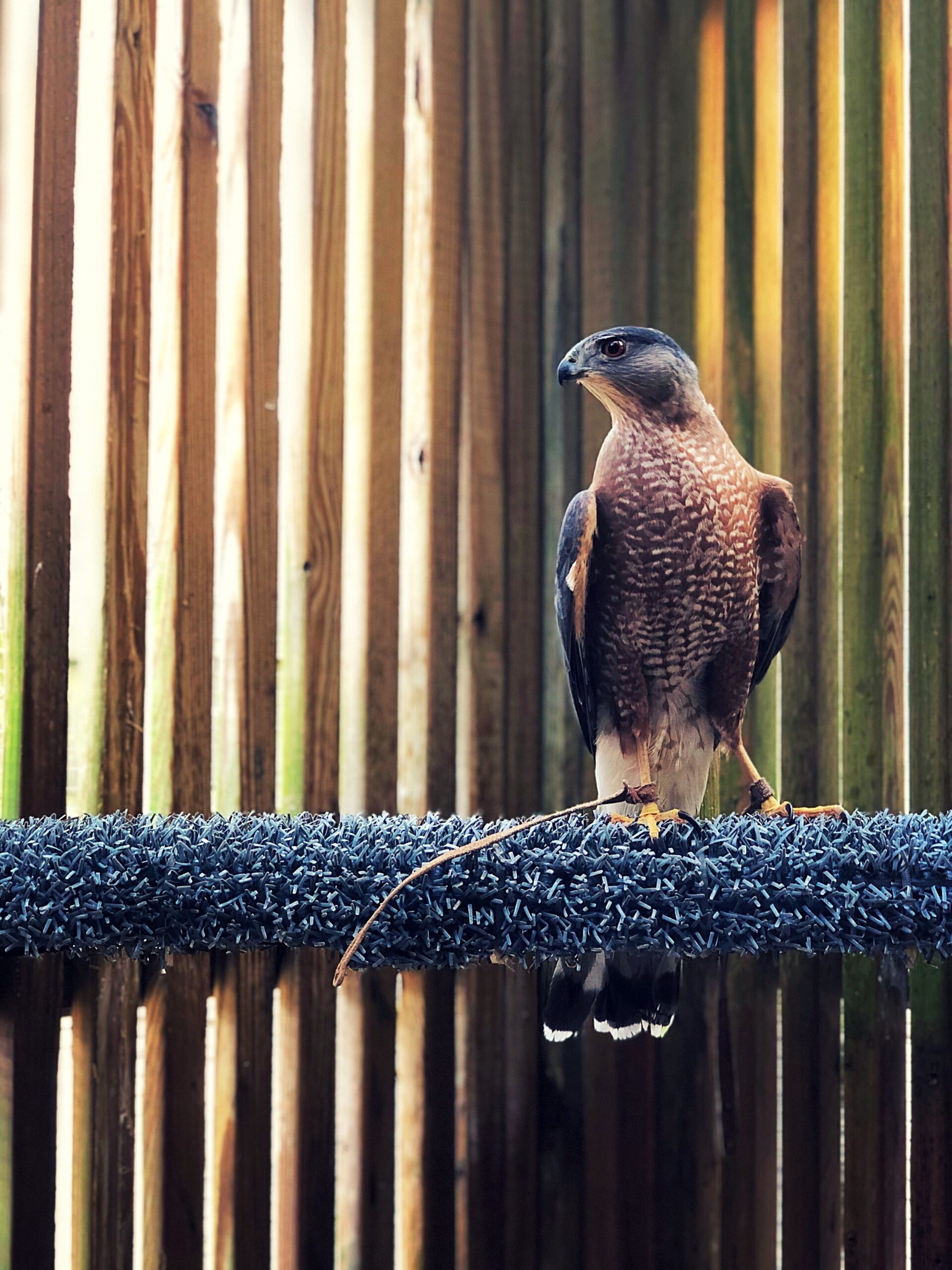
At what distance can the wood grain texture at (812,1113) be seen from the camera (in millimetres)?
1541

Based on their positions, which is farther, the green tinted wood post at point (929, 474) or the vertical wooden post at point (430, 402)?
the vertical wooden post at point (430, 402)

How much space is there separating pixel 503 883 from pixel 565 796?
2.80ft

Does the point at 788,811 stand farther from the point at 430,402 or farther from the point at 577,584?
the point at 430,402

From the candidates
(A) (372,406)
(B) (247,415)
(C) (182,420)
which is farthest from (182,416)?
(A) (372,406)

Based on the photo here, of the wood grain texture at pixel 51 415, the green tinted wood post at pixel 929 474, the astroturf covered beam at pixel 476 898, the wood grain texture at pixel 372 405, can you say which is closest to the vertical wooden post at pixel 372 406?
the wood grain texture at pixel 372 405

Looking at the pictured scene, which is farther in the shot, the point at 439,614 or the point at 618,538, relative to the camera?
the point at 439,614

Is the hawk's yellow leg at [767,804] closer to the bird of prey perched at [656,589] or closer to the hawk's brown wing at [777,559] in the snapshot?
the bird of prey perched at [656,589]

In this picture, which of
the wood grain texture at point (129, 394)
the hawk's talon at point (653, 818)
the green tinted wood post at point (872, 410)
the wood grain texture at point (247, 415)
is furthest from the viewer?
the green tinted wood post at point (872, 410)

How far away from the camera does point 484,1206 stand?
5.22ft

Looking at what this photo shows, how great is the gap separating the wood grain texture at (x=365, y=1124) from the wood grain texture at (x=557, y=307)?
0.47m

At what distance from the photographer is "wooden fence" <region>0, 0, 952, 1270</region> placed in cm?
133

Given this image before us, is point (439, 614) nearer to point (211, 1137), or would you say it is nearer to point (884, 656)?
point (884, 656)

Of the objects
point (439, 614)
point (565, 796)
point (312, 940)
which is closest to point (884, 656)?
point (565, 796)

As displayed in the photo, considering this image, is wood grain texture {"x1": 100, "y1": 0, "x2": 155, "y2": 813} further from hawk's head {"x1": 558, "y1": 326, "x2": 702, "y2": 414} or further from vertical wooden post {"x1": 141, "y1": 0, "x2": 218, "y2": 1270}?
hawk's head {"x1": 558, "y1": 326, "x2": 702, "y2": 414}
